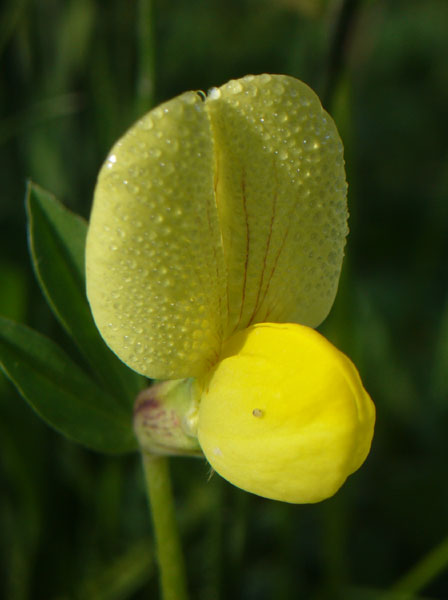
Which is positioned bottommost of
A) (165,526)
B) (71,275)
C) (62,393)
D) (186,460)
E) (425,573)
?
(186,460)

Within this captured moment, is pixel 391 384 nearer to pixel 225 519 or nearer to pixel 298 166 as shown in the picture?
pixel 225 519

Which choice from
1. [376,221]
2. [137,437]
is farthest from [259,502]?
[376,221]

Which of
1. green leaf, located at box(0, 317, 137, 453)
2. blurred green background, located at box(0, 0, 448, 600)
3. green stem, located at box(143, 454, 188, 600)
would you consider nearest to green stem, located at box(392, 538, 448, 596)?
blurred green background, located at box(0, 0, 448, 600)

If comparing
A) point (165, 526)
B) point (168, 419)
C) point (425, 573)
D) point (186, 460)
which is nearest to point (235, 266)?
point (168, 419)

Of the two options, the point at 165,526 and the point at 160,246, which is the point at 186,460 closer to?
the point at 165,526

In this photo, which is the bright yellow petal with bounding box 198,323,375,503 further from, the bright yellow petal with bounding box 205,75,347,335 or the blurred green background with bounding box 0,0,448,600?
the blurred green background with bounding box 0,0,448,600

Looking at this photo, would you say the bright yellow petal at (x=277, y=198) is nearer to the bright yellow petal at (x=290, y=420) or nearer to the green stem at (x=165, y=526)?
the bright yellow petal at (x=290, y=420)

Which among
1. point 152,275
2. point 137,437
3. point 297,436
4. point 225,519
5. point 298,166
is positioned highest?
point 298,166
